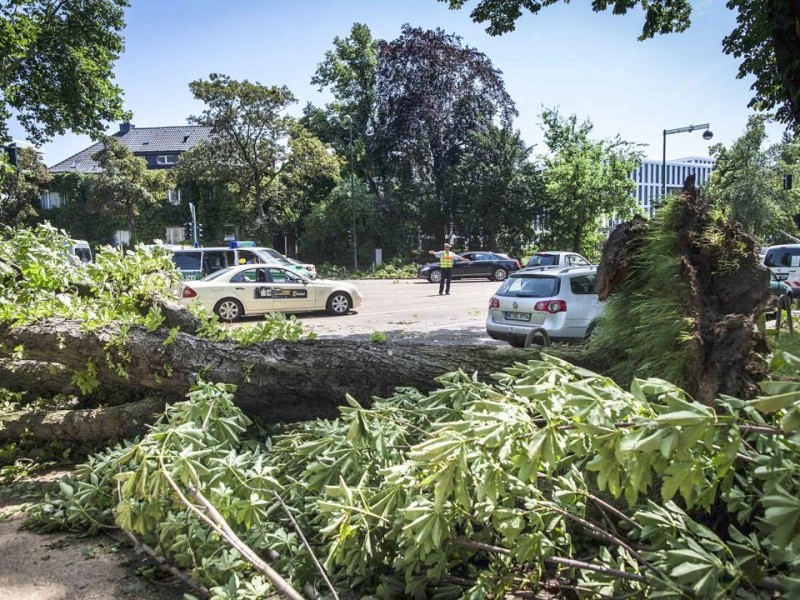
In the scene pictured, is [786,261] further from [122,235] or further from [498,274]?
[122,235]

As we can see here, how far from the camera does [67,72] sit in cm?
2123

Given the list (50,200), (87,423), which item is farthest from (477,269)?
(50,200)

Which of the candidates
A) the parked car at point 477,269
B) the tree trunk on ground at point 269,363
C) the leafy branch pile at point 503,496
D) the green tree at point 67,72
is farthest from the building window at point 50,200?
the leafy branch pile at point 503,496

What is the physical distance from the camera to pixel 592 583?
2285 mm

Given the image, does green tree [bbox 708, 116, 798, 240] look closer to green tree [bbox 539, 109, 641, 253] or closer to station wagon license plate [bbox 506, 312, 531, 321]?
green tree [bbox 539, 109, 641, 253]

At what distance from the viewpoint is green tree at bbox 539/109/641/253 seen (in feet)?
100

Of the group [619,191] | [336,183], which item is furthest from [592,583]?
[336,183]

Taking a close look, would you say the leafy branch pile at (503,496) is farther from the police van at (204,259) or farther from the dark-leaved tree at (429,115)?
the dark-leaved tree at (429,115)

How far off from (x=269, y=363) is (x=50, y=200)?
5785 centimetres

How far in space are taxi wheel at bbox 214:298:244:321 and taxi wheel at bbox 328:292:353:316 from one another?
2.54 m

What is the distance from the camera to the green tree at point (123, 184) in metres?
45.3

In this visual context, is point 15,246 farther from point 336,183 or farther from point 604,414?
point 336,183

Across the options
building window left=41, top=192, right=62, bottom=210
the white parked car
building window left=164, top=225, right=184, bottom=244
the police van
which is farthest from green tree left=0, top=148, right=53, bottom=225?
the white parked car

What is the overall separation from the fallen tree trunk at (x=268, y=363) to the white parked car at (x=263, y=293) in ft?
29.0
